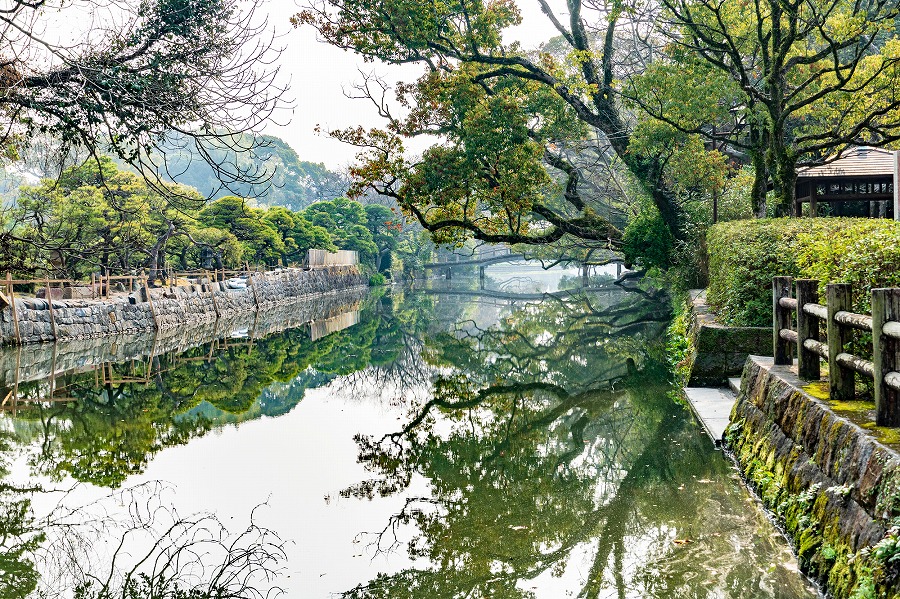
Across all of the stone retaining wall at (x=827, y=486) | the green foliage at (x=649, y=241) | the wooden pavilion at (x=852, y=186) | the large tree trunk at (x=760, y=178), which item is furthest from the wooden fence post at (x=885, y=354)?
the green foliage at (x=649, y=241)

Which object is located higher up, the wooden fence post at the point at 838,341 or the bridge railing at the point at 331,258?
the bridge railing at the point at 331,258

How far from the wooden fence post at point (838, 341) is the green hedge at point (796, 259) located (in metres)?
0.17

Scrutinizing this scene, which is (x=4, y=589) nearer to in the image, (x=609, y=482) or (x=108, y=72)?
(x=108, y=72)

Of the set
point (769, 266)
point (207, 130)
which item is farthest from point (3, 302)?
point (769, 266)

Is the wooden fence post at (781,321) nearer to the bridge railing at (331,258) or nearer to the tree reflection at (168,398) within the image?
the tree reflection at (168,398)

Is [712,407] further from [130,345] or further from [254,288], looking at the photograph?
[254,288]

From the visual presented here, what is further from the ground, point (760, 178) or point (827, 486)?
point (760, 178)

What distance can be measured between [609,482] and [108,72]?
477 cm

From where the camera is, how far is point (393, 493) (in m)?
5.76

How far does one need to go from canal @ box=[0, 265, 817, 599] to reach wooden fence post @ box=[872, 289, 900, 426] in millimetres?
918

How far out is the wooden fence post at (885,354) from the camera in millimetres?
3709

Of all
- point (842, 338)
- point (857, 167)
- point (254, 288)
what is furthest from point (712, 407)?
point (254, 288)

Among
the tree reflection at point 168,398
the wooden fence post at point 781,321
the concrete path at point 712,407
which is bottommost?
the tree reflection at point 168,398

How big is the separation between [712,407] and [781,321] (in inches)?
64.5
